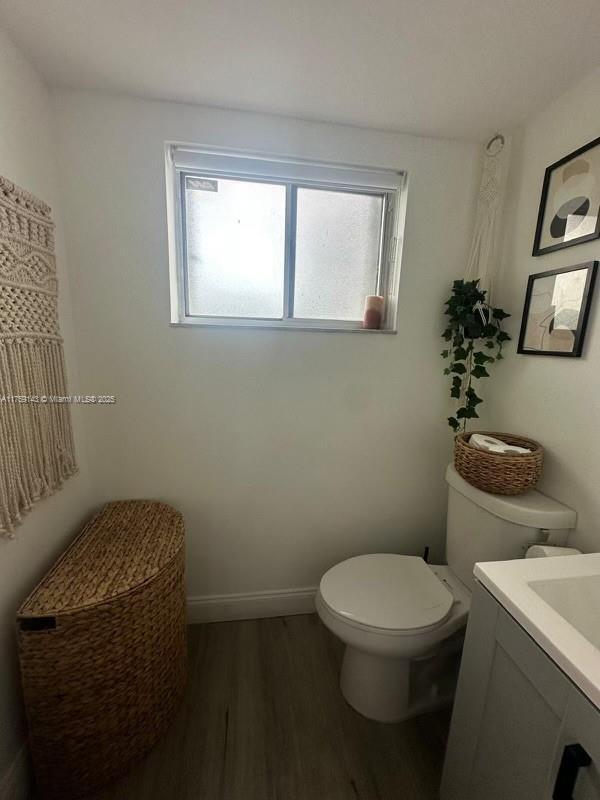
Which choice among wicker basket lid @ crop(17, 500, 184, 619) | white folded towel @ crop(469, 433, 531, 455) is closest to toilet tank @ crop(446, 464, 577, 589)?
white folded towel @ crop(469, 433, 531, 455)

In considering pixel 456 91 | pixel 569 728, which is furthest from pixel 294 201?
pixel 569 728

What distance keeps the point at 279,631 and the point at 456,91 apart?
7.19ft

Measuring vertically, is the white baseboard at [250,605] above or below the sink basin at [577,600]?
below

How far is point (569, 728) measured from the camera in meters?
0.58

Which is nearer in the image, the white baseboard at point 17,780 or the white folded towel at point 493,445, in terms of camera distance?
the white baseboard at point 17,780

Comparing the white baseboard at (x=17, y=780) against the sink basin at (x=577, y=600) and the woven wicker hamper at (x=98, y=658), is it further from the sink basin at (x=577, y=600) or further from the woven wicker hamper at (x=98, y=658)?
the sink basin at (x=577, y=600)

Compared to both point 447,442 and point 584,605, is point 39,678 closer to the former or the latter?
A: point 584,605

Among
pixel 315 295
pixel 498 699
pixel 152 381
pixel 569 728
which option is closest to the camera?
pixel 569 728

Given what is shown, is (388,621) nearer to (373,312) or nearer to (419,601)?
(419,601)

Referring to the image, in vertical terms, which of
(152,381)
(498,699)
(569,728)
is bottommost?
(498,699)

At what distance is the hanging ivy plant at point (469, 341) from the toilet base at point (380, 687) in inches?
36.7

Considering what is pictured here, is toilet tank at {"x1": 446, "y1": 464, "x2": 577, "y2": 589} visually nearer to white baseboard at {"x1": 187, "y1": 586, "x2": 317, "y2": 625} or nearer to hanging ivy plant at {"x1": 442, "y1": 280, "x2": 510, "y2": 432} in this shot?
hanging ivy plant at {"x1": 442, "y1": 280, "x2": 510, "y2": 432}

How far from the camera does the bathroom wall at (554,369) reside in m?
1.04

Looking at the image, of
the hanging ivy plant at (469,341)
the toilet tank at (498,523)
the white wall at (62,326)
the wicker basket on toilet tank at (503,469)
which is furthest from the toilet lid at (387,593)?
the white wall at (62,326)
